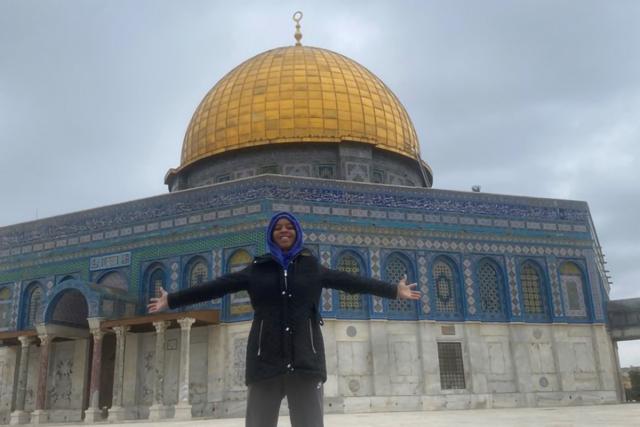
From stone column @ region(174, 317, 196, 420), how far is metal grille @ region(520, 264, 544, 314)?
9890mm

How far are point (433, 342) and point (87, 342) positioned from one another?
33.6 ft

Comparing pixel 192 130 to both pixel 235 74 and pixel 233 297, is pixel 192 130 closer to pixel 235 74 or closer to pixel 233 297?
pixel 235 74

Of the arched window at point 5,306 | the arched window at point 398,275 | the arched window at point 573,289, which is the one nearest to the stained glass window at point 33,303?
the arched window at point 5,306

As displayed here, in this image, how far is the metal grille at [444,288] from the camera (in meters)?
19.3

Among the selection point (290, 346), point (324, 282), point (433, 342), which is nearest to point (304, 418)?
point (290, 346)

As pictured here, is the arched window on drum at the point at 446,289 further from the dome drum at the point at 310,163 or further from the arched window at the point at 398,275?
the dome drum at the point at 310,163

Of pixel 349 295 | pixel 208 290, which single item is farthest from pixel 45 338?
pixel 208 290

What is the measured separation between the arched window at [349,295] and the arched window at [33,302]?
9.74 meters

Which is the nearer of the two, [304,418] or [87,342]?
[304,418]

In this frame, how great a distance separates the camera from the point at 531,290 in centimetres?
2027

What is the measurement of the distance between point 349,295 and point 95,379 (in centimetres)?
719

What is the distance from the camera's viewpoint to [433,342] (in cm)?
1869

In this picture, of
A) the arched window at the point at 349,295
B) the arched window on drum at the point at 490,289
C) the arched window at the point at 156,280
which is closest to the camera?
the arched window at the point at 349,295

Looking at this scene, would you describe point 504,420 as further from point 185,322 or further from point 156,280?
point 156,280
